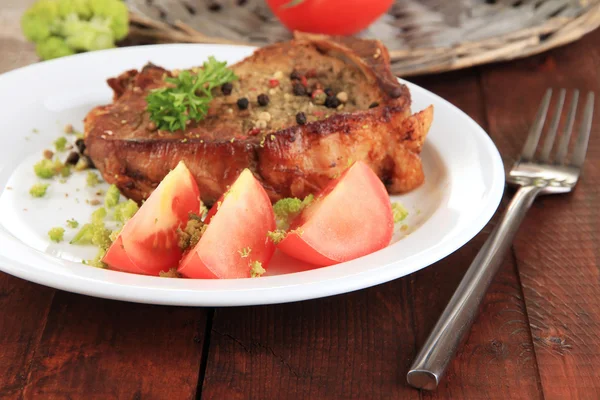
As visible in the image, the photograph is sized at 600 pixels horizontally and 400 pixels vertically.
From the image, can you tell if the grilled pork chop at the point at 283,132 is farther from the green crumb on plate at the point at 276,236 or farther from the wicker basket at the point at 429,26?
→ the wicker basket at the point at 429,26

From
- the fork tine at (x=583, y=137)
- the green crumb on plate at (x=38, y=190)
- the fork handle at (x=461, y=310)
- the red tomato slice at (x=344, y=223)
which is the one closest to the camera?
the fork handle at (x=461, y=310)

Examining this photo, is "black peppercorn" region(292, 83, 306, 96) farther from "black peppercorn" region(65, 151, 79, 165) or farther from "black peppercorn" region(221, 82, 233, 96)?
"black peppercorn" region(65, 151, 79, 165)

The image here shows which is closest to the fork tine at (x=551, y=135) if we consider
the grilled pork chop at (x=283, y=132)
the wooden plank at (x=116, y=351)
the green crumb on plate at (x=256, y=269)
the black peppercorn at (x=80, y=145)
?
the grilled pork chop at (x=283, y=132)

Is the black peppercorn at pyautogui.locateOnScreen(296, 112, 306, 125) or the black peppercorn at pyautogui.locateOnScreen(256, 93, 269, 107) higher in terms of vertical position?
the black peppercorn at pyautogui.locateOnScreen(296, 112, 306, 125)

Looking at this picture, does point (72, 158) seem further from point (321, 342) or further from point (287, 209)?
point (321, 342)

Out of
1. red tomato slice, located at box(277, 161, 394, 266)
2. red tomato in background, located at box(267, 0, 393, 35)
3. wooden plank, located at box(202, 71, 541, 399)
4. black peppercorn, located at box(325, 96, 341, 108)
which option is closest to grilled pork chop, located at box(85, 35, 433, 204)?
black peppercorn, located at box(325, 96, 341, 108)

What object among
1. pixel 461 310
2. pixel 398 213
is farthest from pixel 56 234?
pixel 461 310
